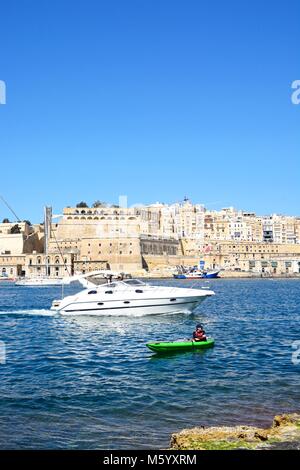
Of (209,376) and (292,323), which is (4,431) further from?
(292,323)

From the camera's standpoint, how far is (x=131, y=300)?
27719mm

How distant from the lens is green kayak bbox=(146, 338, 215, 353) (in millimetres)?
17422

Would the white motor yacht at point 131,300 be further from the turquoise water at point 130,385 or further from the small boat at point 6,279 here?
the small boat at point 6,279

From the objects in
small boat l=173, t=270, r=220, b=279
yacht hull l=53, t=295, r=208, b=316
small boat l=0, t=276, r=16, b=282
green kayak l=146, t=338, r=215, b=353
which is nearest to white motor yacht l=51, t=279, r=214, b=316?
yacht hull l=53, t=295, r=208, b=316

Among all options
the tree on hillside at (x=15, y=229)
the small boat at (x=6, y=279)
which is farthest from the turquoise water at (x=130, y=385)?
the tree on hillside at (x=15, y=229)

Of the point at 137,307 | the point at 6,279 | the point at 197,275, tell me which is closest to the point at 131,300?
the point at 137,307

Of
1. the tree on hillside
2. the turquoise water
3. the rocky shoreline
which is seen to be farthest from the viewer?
the tree on hillside

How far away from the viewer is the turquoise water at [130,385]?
33.1 feet

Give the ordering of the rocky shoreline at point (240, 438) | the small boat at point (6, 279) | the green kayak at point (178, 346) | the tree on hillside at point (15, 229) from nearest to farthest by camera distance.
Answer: the rocky shoreline at point (240, 438), the green kayak at point (178, 346), the small boat at point (6, 279), the tree on hillside at point (15, 229)

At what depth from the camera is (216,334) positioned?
2317 centimetres

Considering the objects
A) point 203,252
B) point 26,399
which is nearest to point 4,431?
point 26,399

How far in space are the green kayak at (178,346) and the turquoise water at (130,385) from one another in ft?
1.02

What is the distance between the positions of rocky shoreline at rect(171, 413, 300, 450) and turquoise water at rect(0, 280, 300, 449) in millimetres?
671

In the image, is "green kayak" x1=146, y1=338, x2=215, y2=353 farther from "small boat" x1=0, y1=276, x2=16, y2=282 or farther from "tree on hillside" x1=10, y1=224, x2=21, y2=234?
"tree on hillside" x1=10, y1=224, x2=21, y2=234
